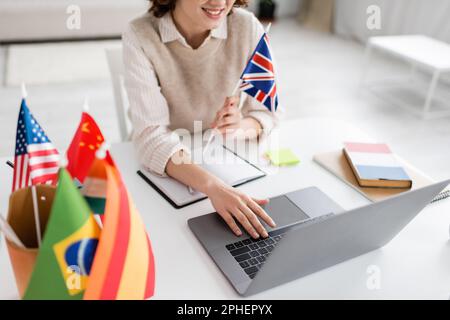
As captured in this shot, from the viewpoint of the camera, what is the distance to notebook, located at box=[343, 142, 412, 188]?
3.67 feet

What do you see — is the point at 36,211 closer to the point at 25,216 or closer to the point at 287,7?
the point at 25,216

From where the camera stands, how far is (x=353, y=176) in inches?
45.8

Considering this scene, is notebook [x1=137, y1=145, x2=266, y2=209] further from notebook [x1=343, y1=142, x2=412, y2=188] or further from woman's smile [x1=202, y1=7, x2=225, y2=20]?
woman's smile [x1=202, y1=7, x2=225, y2=20]

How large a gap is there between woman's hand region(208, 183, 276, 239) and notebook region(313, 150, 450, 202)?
28cm

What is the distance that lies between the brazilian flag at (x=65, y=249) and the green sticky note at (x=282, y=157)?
702 millimetres

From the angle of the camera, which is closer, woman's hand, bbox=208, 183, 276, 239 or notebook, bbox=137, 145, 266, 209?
woman's hand, bbox=208, 183, 276, 239

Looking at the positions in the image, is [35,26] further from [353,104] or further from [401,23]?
[401,23]

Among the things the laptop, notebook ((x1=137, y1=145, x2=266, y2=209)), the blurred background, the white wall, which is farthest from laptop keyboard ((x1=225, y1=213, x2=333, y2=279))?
the white wall

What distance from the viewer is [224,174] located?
45.3 inches

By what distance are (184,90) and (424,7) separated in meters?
3.47

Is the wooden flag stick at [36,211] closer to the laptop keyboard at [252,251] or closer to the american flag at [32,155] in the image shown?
the american flag at [32,155]

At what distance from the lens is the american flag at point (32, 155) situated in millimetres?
703

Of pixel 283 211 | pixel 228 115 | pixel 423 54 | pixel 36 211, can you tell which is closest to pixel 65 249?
pixel 36 211
